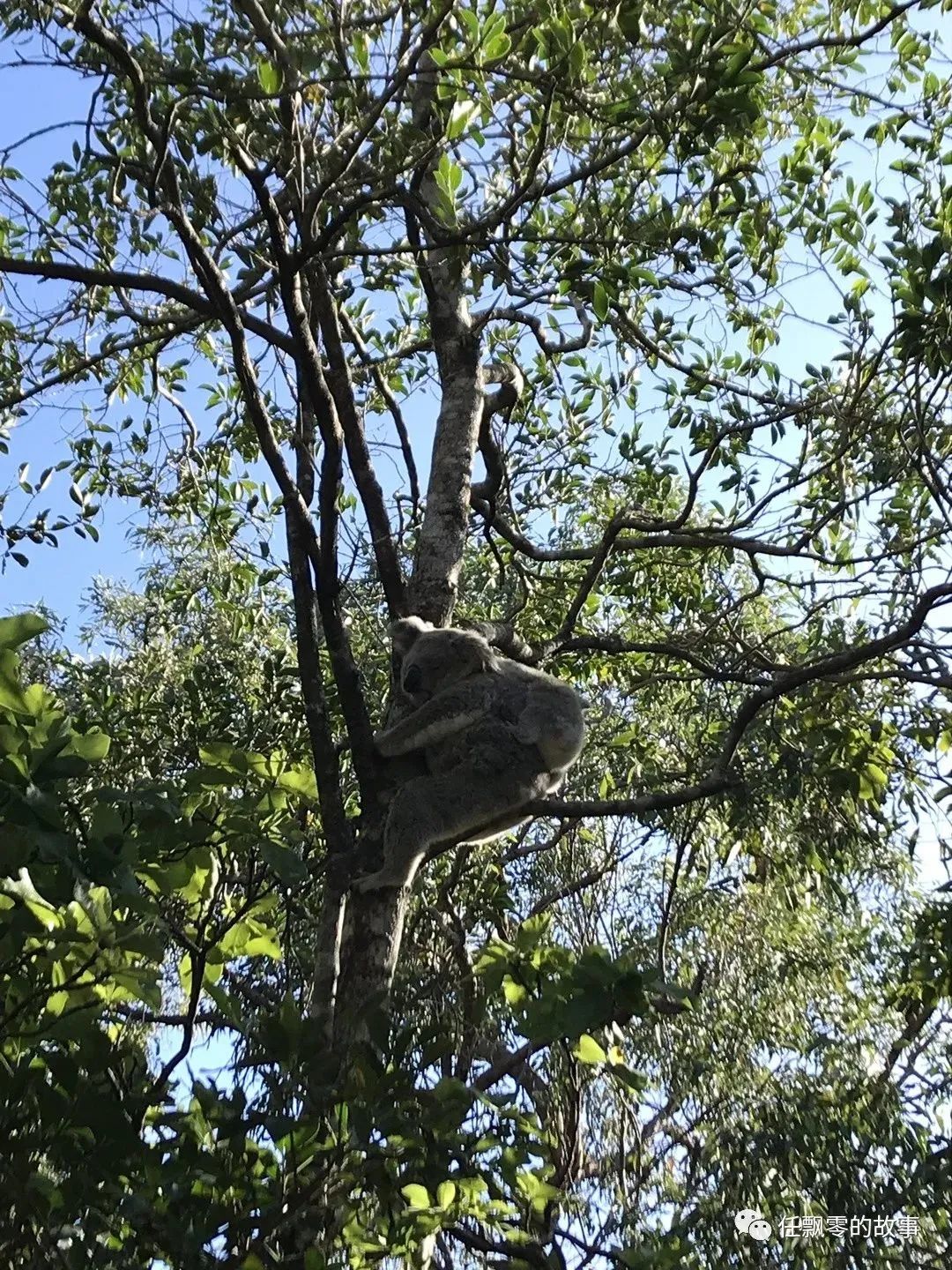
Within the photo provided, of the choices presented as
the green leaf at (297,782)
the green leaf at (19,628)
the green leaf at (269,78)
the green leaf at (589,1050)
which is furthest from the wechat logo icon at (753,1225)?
the green leaf at (269,78)

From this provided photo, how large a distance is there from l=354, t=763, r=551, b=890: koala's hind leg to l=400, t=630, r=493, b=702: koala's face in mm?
508

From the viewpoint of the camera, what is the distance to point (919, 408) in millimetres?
5867

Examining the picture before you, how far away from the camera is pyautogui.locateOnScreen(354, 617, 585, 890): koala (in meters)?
5.33

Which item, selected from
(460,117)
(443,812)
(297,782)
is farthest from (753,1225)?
(460,117)

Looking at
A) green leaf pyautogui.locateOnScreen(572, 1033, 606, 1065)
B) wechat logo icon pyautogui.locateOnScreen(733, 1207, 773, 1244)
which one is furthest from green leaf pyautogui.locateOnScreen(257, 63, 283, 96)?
wechat logo icon pyautogui.locateOnScreen(733, 1207, 773, 1244)

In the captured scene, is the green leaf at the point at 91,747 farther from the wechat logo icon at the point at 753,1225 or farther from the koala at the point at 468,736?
the wechat logo icon at the point at 753,1225

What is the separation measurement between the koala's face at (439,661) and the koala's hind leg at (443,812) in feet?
1.67

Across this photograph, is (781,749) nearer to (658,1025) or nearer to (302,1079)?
(658,1025)

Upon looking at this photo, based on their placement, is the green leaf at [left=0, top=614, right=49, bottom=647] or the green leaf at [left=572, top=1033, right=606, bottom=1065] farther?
the green leaf at [left=572, top=1033, right=606, bottom=1065]

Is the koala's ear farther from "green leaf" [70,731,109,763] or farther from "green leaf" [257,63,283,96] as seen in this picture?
"green leaf" [70,731,109,763]

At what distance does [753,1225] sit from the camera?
6.83m

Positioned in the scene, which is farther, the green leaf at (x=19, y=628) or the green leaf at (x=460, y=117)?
the green leaf at (x=460, y=117)

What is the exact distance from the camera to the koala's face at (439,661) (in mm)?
5621

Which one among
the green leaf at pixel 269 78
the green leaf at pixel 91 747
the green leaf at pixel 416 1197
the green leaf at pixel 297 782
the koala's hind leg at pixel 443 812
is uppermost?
the green leaf at pixel 269 78
